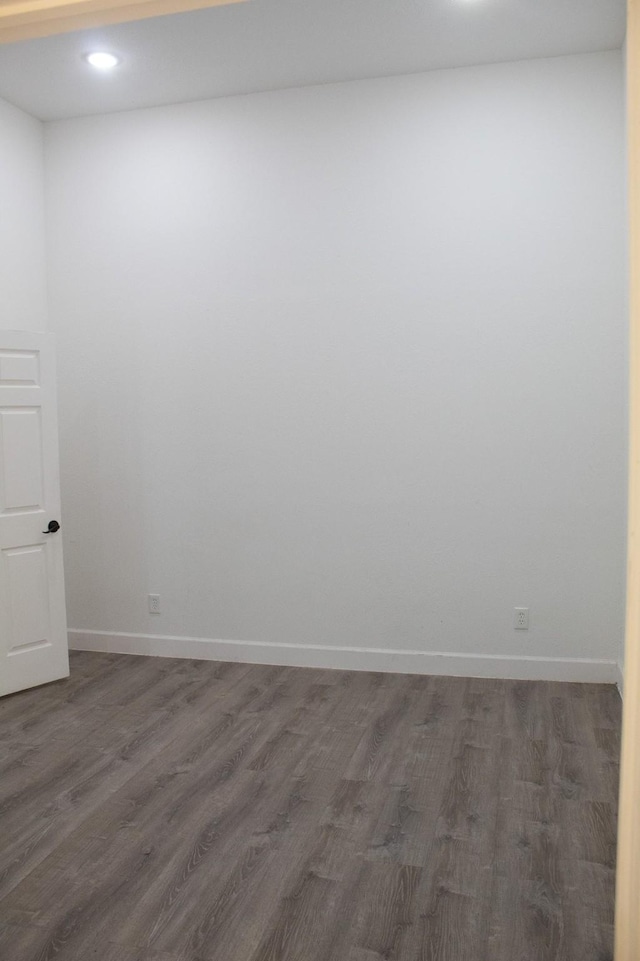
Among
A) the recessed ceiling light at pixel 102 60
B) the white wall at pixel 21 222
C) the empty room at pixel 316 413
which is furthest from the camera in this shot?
the white wall at pixel 21 222

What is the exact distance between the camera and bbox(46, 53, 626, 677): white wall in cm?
A: 463

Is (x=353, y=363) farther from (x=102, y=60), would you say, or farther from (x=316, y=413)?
(x=102, y=60)

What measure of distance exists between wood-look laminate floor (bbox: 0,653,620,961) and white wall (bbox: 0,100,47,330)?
238cm

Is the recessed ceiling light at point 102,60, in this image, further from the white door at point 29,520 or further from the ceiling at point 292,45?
the white door at point 29,520

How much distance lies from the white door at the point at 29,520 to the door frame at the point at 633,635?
12.4ft

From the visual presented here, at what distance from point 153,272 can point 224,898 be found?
380 centimetres

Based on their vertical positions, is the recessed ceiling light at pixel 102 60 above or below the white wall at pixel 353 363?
above

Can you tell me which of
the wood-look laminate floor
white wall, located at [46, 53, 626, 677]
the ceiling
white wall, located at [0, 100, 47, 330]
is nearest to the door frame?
the wood-look laminate floor

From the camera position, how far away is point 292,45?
4344mm

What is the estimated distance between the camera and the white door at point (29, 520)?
4.68 meters

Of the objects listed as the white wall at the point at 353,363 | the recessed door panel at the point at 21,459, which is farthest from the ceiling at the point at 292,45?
the recessed door panel at the point at 21,459

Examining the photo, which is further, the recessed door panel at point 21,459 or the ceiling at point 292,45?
the recessed door panel at point 21,459

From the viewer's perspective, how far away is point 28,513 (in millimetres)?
4809

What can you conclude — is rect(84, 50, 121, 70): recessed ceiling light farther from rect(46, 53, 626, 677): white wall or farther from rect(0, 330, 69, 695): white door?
rect(0, 330, 69, 695): white door
